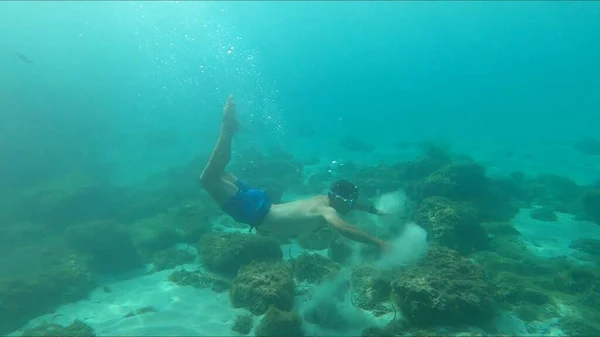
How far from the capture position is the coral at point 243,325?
247 inches

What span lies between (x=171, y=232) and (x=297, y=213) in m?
6.81

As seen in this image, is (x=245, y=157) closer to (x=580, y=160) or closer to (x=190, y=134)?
(x=190, y=134)

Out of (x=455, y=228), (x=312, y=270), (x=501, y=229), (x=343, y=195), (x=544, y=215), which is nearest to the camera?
(x=343, y=195)

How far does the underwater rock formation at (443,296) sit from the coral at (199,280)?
4.11 metres

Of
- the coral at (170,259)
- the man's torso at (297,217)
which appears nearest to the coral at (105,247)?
the coral at (170,259)

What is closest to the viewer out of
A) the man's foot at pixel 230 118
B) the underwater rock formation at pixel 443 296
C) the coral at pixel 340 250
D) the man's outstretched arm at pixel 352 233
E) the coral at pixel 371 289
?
the underwater rock formation at pixel 443 296

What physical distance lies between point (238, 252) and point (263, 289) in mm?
2070

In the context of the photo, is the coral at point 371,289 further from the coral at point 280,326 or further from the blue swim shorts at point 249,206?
the blue swim shorts at point 249,206

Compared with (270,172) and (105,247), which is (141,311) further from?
(270,172)

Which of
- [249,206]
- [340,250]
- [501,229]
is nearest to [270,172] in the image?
[340,250]

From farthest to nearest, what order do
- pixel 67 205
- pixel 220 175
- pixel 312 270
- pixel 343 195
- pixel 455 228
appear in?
1. pixel 67 205
2. pixel 455 228
3. pixel 312 270
4. pixel 220 175
5. pixel 343 195

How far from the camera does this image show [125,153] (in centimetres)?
3544

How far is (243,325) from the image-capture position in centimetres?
633

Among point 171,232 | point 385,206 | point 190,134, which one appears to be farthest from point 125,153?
point 385,206
